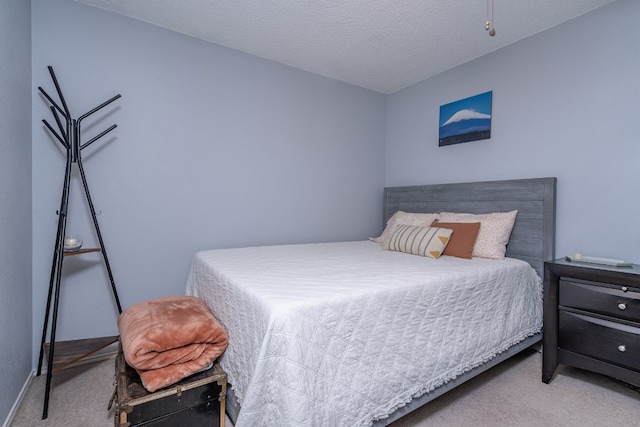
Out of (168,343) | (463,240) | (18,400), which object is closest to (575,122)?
(463,240)

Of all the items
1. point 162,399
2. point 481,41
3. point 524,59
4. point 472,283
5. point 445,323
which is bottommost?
point 162,399

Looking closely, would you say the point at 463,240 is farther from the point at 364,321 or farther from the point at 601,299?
the point at 364,321

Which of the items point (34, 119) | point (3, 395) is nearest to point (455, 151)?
point (34, 119)

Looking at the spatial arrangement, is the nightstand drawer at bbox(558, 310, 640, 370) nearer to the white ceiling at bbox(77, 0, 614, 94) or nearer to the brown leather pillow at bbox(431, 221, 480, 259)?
the brown leather pillow at bbox(431, 221, 480, 259)

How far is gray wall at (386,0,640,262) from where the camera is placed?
200cm

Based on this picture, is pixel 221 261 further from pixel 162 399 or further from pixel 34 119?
pixel 34 119

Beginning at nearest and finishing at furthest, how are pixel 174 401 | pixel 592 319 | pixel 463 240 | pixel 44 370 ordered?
pixel 174 401 → pixel 592 319 → pixel 44 370 → pixel 463 240

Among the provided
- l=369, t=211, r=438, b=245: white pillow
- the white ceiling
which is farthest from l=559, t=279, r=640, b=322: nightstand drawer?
the white ceiling

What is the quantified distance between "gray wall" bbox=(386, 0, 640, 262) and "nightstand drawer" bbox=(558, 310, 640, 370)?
21.7 inches

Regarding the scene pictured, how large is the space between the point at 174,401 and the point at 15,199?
1.44 meters

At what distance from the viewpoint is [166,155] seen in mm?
2430

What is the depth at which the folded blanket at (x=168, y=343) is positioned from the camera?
1246mm

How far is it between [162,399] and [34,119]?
1.98 m

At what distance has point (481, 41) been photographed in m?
2.52
